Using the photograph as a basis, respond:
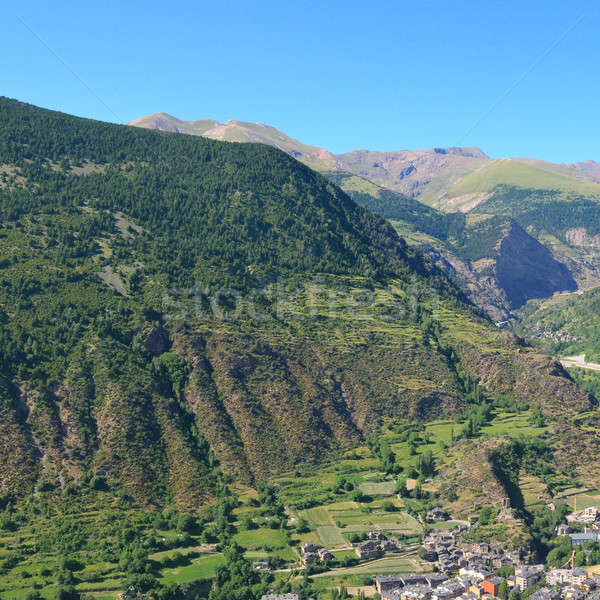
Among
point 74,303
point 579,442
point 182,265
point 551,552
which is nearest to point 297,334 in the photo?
point 182,265

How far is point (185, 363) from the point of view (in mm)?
152250

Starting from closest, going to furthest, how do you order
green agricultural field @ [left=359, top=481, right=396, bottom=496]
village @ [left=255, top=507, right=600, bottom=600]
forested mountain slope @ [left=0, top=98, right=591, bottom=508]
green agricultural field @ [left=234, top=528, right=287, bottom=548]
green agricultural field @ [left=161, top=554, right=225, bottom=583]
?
1. village @ [left=255, top=507, right=600, bottom=600]
2. green agricultural field @ [left=161, top=554, right=225, bottom=583]
3. green agricultural field @ [left=234, top=528, right=287, bottom=548]
4. forested mountain slope @ [left=0, top=98, right=591, bottom=508]
5. green agricultural field @ [left=359, top=481, right=396, bottom=496]

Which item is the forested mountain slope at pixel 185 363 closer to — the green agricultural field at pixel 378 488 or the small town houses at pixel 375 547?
the green agricultural field at pixel 378 488

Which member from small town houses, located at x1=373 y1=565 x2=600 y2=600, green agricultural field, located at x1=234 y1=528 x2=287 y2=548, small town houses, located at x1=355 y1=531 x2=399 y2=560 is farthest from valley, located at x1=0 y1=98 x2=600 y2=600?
small town houses, located at x1=373 y1=565 x2=600 y2=600

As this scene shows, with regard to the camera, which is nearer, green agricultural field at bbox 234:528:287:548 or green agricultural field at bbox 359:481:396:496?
green agricultural field at bbox 234:528:287:548

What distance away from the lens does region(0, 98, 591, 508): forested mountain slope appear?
418 ft

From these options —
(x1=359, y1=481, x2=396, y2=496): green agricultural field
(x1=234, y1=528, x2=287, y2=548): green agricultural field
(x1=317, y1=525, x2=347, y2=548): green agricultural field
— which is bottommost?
(x1=317, y1=525, x2=347, y2=548): green agricultural field

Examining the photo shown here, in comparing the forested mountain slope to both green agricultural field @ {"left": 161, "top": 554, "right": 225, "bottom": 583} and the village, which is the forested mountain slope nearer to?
green agricultural field @ {"left": 161, "top": 554, "right": 225, "bottom": 583}

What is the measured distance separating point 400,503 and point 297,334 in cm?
5523

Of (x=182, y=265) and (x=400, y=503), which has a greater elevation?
(x=182, y=265)

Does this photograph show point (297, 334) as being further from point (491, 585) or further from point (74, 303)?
point (491, 585)

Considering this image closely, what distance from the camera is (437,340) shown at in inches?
7441

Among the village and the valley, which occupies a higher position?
the valley

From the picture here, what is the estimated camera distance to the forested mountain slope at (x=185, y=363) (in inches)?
5020
